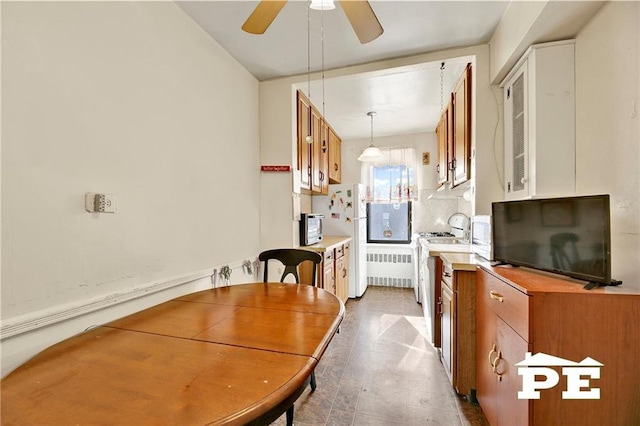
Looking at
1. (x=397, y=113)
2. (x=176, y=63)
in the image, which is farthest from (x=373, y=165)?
(x=176, y=63)

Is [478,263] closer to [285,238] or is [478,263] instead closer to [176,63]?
[285,238]

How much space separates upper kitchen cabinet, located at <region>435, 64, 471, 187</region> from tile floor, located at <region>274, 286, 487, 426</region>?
167 centimetres

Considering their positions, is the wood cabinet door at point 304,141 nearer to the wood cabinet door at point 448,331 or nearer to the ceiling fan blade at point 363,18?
the ceiling fan blade at point 363,18

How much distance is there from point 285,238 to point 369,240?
2326 mm

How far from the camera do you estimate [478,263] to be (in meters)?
1.69

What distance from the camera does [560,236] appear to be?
126 cm

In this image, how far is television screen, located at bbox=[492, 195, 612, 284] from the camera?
1096mm

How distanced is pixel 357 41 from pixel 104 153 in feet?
6.37

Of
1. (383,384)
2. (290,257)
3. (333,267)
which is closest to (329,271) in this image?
(333,267)

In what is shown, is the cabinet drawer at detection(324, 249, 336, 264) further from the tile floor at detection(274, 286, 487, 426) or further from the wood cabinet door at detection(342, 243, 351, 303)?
the tile floor at detection(274, 286, 487, 426)

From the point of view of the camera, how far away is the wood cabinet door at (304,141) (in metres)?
2.92

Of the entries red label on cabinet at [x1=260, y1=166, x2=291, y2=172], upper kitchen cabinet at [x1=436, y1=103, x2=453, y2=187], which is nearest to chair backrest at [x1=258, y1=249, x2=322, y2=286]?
red label on cabinet at [x1=260, y1=166, x2=291, y2=172]

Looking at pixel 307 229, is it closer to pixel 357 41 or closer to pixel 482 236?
pixel 482 236

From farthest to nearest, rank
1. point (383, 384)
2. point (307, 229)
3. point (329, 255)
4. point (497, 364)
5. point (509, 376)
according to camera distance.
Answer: point (329, 255)
point (307, 229)
point (383, 384)
point (497, 364)
point (509, 376)
